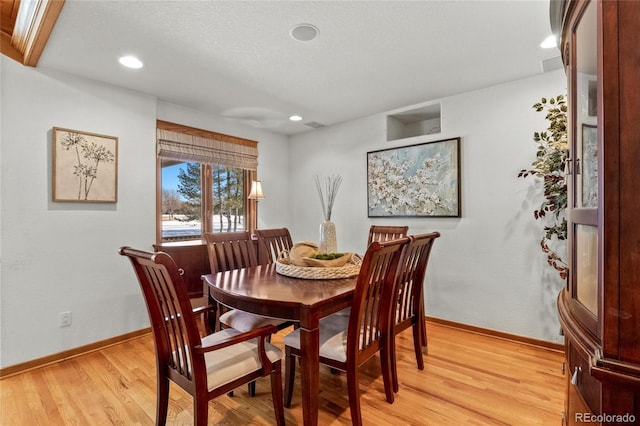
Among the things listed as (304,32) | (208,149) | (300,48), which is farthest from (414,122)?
(208,149)

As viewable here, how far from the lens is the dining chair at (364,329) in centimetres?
162

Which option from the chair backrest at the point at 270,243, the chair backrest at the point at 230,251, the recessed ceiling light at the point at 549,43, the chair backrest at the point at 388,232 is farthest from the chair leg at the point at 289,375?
the recessed ceiling light at the point at 549,43

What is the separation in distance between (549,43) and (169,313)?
3.02 meters

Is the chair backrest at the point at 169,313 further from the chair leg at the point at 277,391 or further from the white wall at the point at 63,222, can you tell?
the white wall at the point at 63,222

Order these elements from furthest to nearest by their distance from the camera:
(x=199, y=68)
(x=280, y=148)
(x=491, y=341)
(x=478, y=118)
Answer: (x=280, y=148)
(x=478, y=118)
(x=491, y=341)
(x=199, y=68)

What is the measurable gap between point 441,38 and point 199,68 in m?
1.90

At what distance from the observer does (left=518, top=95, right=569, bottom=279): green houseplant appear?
2396 millimetres

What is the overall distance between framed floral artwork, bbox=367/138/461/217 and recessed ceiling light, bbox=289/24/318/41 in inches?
73.2

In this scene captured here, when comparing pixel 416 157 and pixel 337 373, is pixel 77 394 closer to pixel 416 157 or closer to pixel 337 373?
pixel 337 373

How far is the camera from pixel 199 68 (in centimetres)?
260

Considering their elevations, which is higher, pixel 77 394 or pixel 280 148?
pixel 280 148

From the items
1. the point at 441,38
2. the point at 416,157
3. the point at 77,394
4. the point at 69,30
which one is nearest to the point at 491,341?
the point at 416,157

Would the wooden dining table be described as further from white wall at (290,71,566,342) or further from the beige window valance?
the beige window valance

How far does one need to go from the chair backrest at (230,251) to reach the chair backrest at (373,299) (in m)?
1.32
